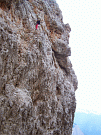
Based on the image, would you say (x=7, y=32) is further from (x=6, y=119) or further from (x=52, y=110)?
(x=52, y=110)

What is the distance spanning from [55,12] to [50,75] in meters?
3.90

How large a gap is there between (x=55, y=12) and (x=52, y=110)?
5.12 m

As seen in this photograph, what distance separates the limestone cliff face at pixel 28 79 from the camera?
3.06 metres

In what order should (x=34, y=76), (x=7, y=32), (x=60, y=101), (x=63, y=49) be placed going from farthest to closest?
(x=63, y=49), (x=60, y=101), (x=34, y=76), (x=7, y=32)

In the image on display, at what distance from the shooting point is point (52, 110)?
455 cm

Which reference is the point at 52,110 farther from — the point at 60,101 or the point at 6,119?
the point at 6,119

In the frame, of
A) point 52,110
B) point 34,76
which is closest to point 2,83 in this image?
point 34,76

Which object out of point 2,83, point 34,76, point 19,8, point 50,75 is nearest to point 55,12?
point 19,8

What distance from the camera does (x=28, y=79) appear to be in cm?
376

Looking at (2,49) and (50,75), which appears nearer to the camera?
(2,49)

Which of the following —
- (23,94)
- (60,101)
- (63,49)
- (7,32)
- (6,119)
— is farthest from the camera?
(63,49)

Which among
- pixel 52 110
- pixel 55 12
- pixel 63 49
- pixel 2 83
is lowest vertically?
pixel 52 110

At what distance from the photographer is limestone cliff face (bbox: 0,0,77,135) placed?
3.06 meters

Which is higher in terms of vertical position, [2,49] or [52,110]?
→ [2,49]
